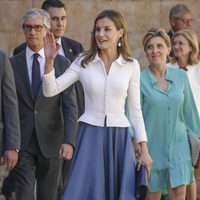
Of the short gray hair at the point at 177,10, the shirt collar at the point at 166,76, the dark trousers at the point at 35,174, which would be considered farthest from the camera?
the short gray hair at the point at 177,10

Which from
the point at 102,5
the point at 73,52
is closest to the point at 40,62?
the point at 73,52

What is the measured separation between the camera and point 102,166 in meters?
8.51

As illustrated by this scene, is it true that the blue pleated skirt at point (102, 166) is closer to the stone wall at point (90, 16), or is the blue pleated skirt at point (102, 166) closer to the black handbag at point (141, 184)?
the black handbag at point (141, 184)

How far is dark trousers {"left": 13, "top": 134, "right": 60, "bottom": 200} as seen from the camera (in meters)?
9.41

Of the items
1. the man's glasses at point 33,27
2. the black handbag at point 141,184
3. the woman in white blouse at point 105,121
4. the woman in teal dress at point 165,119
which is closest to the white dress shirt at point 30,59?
the man's glasses at point 33,27

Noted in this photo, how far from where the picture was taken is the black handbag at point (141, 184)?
27.9ft

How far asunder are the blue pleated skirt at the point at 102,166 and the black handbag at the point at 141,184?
0.04 m

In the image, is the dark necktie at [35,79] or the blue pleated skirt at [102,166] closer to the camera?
the blue pleated skirt at [102,166]

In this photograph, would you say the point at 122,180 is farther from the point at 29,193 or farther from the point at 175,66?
the point at 175,66

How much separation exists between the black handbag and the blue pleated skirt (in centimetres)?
4

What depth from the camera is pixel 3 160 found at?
29.3 ft

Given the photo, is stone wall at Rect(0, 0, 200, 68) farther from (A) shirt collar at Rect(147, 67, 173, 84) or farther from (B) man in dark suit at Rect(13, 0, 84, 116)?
(A) shirt collar at Rect(147, 67, 173, 84)

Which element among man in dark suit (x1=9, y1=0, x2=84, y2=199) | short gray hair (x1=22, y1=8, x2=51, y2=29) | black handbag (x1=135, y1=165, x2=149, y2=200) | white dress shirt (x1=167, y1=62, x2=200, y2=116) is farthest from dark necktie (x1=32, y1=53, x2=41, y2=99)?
white dress shirt (x1=167, y1=62, x2=200, y2=116)

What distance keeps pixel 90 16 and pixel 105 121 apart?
4.56 m
